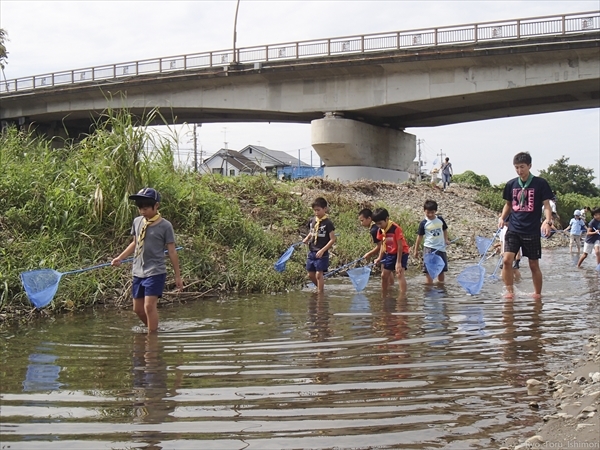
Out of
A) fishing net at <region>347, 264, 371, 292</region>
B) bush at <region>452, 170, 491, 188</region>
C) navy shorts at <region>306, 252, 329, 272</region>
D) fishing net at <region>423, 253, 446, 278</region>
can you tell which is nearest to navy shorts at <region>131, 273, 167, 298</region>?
navy shorts at <region>306, 252, 329, 272</region>

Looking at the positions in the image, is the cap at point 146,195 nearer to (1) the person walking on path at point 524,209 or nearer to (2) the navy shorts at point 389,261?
(1) the person walking on path at point 524,209

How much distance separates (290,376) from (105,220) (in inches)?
282

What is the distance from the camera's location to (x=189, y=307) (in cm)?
983

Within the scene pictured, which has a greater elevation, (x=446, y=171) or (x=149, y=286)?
(x=446, y=171)

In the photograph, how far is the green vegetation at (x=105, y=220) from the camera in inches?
394

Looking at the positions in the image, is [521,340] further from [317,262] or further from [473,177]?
[473,177]

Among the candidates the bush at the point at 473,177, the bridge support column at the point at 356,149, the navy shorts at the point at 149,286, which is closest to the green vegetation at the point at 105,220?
the navy shorts at the point at 149,286

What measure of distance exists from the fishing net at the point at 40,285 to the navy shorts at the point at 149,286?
5.41ft

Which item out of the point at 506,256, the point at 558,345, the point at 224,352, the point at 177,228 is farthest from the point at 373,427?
the point at 177,228

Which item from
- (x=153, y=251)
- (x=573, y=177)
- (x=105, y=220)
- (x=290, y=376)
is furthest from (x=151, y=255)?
(x=573, y=177)

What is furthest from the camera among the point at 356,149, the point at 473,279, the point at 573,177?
the point at 573,177

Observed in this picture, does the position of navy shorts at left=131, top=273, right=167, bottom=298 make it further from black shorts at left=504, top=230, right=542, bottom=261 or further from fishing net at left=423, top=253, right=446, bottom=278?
fishing net at left=423, top=253, right=446, bottom=278

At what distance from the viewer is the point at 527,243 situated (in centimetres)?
905

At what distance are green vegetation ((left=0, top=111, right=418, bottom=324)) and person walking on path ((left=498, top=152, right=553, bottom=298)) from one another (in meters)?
4.42
